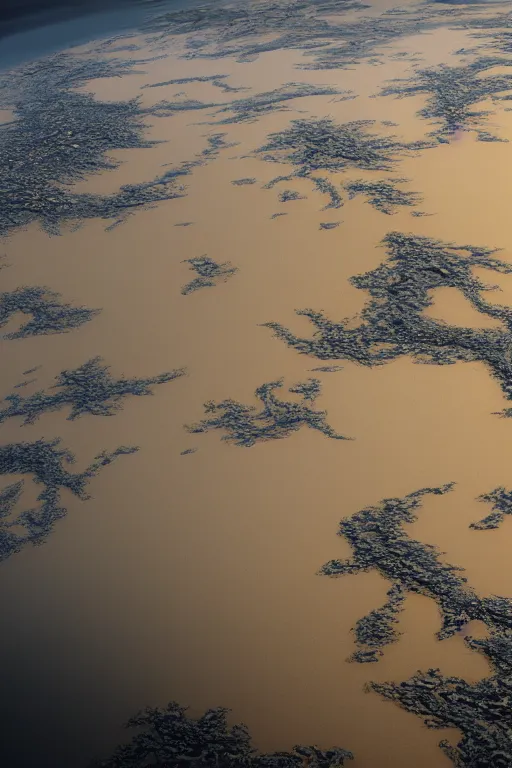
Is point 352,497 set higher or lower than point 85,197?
lower

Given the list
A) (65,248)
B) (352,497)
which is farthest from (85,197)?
(352,497)

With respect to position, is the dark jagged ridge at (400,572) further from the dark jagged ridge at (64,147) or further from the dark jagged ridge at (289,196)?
the dark jagged ridge at (64,147)

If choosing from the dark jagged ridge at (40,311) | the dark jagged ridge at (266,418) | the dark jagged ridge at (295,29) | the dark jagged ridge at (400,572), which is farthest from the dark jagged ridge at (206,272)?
the dark jagged ridge at (295,29)

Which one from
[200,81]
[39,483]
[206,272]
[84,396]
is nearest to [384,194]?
[206,272]

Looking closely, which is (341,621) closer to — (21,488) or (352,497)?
(352,497)

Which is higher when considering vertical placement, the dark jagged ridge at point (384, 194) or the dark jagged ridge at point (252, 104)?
the dark jagged ridge at point (252, 104)

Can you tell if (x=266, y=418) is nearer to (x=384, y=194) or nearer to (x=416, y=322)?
(x=416, y=322)
